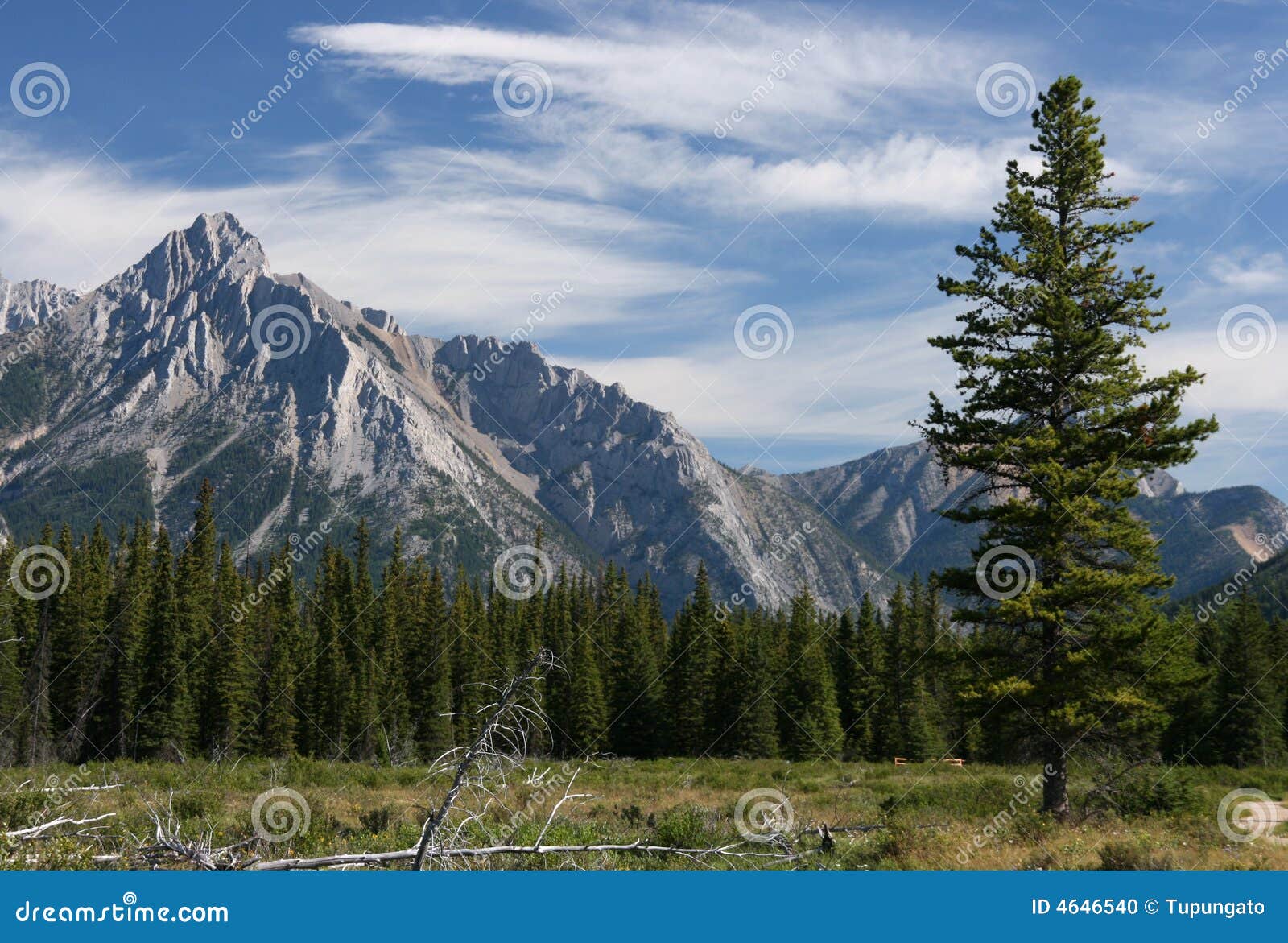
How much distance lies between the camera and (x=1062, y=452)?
62.3 feet

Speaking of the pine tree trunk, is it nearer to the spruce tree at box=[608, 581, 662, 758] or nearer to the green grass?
the green grass

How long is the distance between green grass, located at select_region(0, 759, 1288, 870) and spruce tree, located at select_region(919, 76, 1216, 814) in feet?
8.53

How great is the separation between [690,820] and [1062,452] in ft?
37.0

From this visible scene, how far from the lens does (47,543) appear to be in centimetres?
6562

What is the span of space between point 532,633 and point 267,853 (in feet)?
215

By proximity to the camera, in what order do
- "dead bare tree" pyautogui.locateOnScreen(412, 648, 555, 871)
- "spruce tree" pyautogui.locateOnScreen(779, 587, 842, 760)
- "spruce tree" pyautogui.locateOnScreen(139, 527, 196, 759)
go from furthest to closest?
"spruce tree" pyautogui.locateOnScreen(779, 587, 842, 760), "spruce tree" pyautogui.locateOnScreen(139, 527, 196, 759), "dead bare tree" pyautogui.locateOnScreen(412, 648, 555, 871)

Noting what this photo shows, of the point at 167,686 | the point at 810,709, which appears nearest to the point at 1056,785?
the point at 810,709

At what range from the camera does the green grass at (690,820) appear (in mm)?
12375

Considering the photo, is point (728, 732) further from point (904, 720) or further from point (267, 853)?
point (267, 853)

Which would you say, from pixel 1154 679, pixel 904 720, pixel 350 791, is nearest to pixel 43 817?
pixel 350 791

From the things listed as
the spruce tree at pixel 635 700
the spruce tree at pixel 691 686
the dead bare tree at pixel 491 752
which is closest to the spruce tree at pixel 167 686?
the spruce tree at pixel 635 700

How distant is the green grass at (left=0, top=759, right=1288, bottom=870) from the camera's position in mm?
12375

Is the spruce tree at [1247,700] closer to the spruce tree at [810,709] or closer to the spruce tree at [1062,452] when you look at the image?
the spruce tree at [810,709]

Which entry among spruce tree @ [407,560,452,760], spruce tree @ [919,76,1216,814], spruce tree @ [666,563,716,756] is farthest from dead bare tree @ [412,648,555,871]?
spruce tree @ [666,563,716,756]
